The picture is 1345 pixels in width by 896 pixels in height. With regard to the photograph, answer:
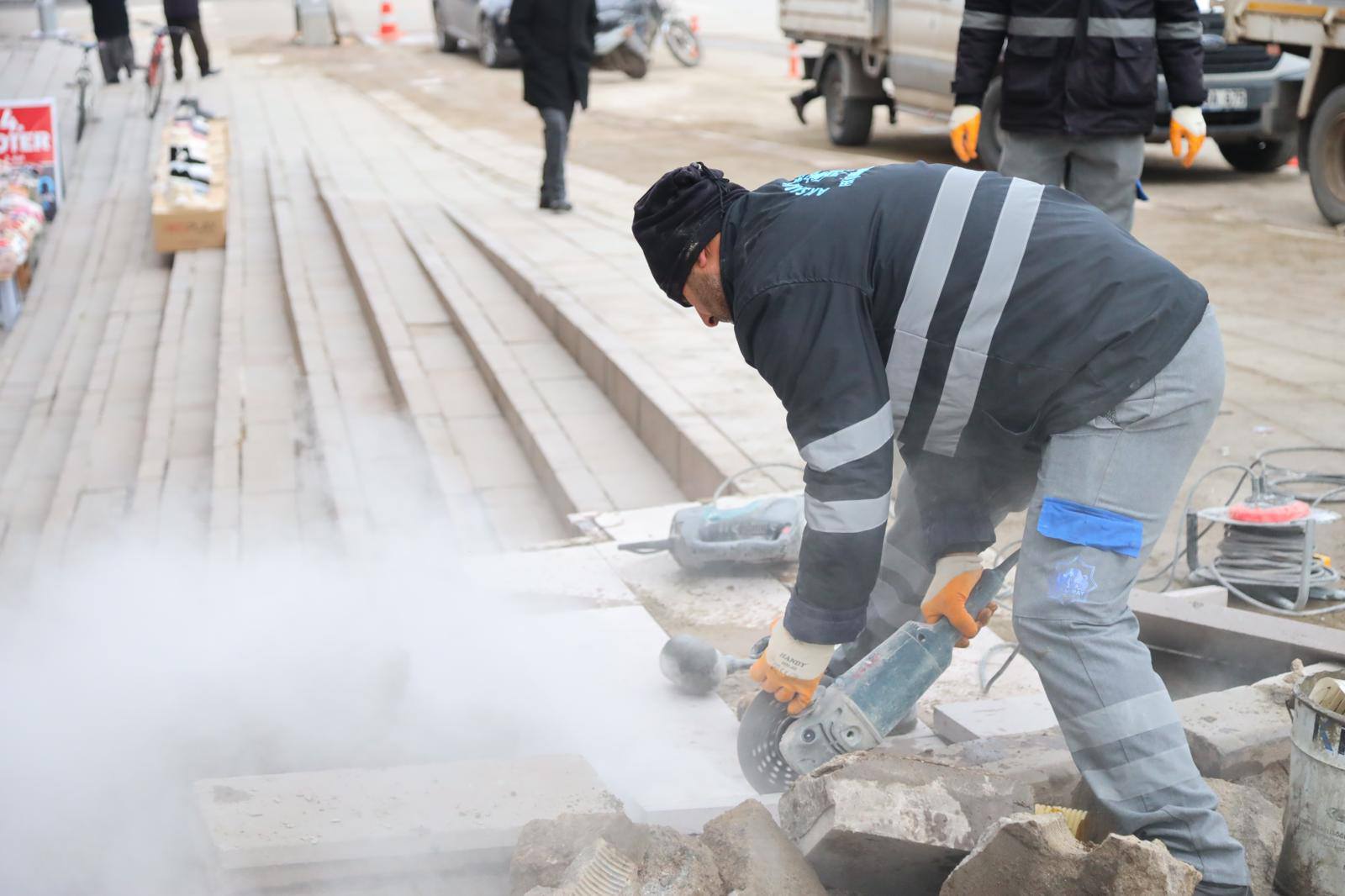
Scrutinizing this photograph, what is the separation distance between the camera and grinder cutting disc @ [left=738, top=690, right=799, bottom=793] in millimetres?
2807


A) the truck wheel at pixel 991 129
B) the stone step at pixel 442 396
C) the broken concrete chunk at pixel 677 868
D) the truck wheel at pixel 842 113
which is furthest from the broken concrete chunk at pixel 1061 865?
the truck wheel at pixel 842 113

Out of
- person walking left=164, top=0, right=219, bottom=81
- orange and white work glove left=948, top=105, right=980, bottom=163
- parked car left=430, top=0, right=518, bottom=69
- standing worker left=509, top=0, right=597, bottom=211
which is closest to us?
orange and white work glove left=948, top=105, right=980, bottom=163

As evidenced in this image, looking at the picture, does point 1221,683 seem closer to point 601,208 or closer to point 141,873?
point 141,873

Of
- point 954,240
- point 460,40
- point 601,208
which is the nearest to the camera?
point 954,240

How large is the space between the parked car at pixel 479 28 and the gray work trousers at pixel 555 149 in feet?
28.6

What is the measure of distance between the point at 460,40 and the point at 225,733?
20.3m

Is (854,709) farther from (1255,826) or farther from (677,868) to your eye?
(1255,826)

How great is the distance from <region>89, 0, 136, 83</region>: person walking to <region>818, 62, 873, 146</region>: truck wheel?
8862mm

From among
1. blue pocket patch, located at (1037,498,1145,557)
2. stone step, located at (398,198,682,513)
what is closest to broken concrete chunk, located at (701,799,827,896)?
blue pocket patch, located at (1037,498,1145,557)

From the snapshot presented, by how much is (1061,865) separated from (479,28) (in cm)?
1925

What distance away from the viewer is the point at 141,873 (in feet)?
9.04

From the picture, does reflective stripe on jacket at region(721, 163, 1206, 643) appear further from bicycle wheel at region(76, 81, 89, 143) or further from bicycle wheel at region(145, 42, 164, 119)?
bicycle wheel at region(145, 42, 164, 119)

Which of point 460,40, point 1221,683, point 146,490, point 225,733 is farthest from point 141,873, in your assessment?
point 460,40

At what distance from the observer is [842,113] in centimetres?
1272
